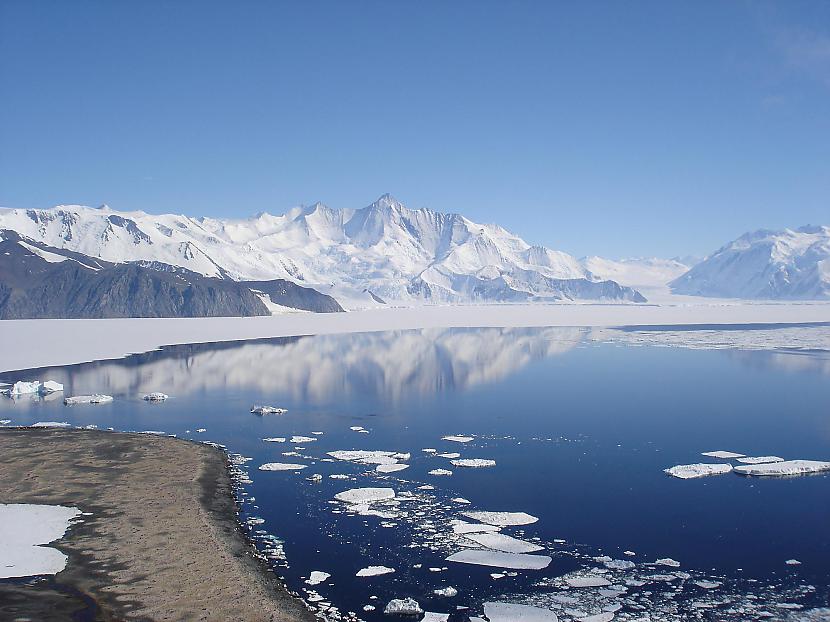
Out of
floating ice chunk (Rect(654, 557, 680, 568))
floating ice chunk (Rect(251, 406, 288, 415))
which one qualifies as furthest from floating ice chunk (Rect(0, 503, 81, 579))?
floating ice chunk (Rect(251, 406, 288, 415))

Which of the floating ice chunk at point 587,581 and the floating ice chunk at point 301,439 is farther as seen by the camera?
the floating ice chunk at point 301,439

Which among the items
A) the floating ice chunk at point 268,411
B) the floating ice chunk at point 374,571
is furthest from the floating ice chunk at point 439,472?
the floating ice chunk at point 268,411

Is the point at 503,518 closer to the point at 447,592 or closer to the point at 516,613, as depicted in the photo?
the point at 447,592

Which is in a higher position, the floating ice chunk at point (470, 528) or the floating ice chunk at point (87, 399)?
the floating ice chunk at point (87, 399)

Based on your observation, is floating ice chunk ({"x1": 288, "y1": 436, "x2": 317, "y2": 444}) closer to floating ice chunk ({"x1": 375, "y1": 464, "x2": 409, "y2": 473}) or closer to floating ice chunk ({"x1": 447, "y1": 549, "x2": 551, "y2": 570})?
floating ice chunk ({"x1": 375, "y1": 464, "x2": 409, "y2": 473})

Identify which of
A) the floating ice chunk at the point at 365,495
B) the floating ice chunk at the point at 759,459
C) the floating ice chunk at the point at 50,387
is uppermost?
the floating ice chunk at the point at 50,387

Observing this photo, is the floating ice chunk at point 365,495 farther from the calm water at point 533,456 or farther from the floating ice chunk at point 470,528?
the floating ice chunk at point 470,528

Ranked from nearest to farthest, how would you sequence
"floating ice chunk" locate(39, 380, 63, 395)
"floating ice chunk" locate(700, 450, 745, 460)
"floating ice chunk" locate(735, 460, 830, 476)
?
1. "floating ice chunk" locate(735, 460, 830, 476)
2. "floating ice chunk" locate(700, 450, 745, 460)
3. "floating ice chunk" locate(39, 380, 63, 395)
